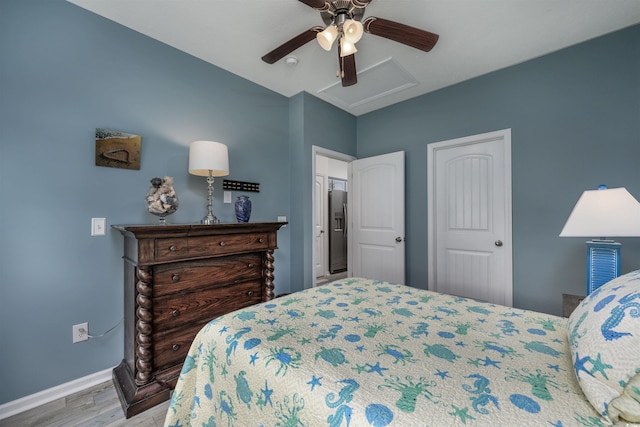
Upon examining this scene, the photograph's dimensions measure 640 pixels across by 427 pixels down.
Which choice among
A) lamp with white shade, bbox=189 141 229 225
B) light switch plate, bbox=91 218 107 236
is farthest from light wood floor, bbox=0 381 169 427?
lamp with white shade, bbox=189 141 229 225

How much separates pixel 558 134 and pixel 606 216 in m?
1.28

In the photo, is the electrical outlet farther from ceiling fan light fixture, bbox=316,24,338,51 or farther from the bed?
ceiling fan light fixture, bbox=316,24,338,51

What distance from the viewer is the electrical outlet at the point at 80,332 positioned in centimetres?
176

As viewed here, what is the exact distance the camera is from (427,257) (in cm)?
301

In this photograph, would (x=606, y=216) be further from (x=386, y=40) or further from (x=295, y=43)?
(x=295, y=43)

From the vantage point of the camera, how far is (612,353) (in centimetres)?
61

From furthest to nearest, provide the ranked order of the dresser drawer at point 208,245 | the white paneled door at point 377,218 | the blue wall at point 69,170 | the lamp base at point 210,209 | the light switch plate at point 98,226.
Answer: the white paneled door at point 377,218 → the lamp base at point 210,209 → the light switch plate at point 98,226 → the dresser drawer at point 208,245 → the blue wall at point 69,170

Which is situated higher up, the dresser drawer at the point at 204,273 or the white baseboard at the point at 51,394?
the dresser drawer at the point at 204,273

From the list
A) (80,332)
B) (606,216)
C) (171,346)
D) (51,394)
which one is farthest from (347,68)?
(51,394)

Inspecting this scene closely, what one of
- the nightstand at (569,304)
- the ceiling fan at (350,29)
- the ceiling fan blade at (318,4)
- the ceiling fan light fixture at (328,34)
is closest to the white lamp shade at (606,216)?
the nightstand at (569,304)

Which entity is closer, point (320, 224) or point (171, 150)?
point (171, 150)

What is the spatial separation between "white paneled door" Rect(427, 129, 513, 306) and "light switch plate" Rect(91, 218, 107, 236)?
300cm

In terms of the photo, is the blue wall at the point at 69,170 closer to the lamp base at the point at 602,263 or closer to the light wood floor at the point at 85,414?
the light wood floor at the point at 85,414

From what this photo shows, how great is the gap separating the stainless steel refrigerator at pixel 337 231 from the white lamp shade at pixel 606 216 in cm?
376
